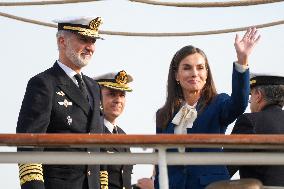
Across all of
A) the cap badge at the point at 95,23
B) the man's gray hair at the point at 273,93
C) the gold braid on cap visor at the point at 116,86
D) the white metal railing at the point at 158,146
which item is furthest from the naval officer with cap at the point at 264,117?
the gold braid on cap visor at the point at 116,86

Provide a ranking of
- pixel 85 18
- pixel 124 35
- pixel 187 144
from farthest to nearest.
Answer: pixel 124 35 < pixel 85 18 < pixel 187 144

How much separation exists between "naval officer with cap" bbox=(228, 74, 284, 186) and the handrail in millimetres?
1337

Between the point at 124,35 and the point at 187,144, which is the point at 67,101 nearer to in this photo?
the point at 187,144

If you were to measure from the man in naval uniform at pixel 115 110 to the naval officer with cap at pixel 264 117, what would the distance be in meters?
1.29

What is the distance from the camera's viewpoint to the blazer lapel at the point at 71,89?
14.1 ft

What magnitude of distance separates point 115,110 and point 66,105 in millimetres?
1753

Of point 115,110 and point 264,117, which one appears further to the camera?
point 115,110

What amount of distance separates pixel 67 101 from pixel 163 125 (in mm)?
562

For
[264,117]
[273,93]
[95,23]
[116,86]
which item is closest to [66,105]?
[95,23]

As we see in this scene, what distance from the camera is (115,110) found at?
5992mm

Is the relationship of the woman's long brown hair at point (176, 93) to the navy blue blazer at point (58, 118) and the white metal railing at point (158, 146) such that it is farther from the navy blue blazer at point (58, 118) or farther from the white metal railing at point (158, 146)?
the white metal railing at point (158, 146)

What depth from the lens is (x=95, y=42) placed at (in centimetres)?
453

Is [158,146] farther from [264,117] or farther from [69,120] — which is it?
[264,117]

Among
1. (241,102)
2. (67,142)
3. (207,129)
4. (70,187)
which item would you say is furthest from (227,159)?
(70,187)
